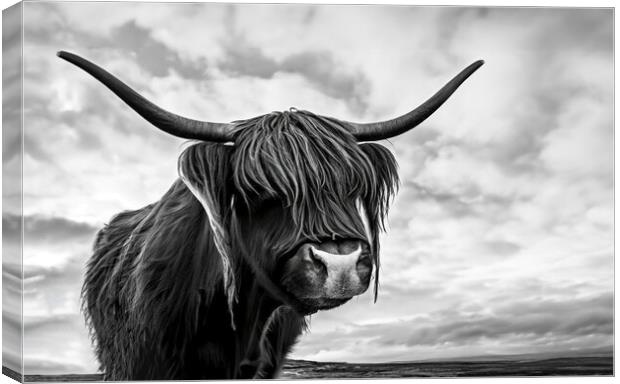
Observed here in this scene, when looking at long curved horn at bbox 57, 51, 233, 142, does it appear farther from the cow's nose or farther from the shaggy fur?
the cow's nose

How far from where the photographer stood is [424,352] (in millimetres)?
7250

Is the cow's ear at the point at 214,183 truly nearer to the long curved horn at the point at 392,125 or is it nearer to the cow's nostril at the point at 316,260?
the cow's nostril at the point at 316,260

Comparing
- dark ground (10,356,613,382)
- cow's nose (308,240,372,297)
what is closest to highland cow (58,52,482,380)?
cow's nose (308,240,372,297)

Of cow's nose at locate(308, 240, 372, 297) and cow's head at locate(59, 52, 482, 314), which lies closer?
cow's nose at locate(308, 240, 372, 297)

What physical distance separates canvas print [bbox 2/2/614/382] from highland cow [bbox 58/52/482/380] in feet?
0.04

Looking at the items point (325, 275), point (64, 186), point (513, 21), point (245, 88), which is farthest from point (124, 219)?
point (513, 21)

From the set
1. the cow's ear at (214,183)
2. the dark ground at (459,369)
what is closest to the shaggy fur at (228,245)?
the cow's ear at (214,183)

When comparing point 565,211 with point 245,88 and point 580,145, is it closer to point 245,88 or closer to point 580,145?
point 580,145

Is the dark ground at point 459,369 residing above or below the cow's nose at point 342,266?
below

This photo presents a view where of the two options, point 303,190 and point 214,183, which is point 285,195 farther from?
point 214,183

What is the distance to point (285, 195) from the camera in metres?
5.82

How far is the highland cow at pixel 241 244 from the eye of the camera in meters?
5.74

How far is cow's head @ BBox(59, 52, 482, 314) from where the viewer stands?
18.6ft

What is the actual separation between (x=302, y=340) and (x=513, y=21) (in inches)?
92.6
